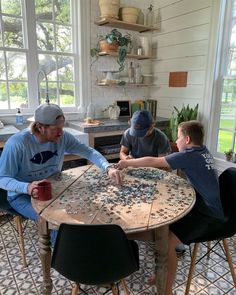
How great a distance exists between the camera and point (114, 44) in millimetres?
3344

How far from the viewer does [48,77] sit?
3.31 meters

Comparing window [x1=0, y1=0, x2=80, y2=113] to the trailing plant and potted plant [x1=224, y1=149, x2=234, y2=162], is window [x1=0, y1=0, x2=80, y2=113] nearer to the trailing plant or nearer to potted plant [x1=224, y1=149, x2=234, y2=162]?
the trailing plant

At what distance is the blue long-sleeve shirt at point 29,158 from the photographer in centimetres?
155

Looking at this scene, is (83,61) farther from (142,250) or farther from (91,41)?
(142,250)

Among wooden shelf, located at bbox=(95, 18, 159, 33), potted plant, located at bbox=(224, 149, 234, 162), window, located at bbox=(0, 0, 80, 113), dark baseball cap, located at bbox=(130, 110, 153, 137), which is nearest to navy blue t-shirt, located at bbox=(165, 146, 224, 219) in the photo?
dark baseball cap, located at bbox=(130, 110, 153, 137)

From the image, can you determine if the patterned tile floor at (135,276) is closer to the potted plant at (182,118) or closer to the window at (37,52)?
the potted plant at (182,118)

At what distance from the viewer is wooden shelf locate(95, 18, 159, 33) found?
10.6 ft

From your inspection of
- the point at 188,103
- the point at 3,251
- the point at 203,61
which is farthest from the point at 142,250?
the point at 203,61

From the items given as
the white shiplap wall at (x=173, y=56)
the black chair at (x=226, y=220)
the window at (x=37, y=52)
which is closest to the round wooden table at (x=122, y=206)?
the black chair at (x=226, y=220)

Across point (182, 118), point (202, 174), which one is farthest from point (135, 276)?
point (182, 118)

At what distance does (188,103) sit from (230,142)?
2.61 ft

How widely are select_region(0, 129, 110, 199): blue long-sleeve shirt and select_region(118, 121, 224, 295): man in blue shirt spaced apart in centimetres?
61

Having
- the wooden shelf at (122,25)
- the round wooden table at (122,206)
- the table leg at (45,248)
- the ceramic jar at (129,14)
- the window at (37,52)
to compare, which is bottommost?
the table leg at (45,248)

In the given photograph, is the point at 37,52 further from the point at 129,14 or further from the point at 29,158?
the point at 29,158
